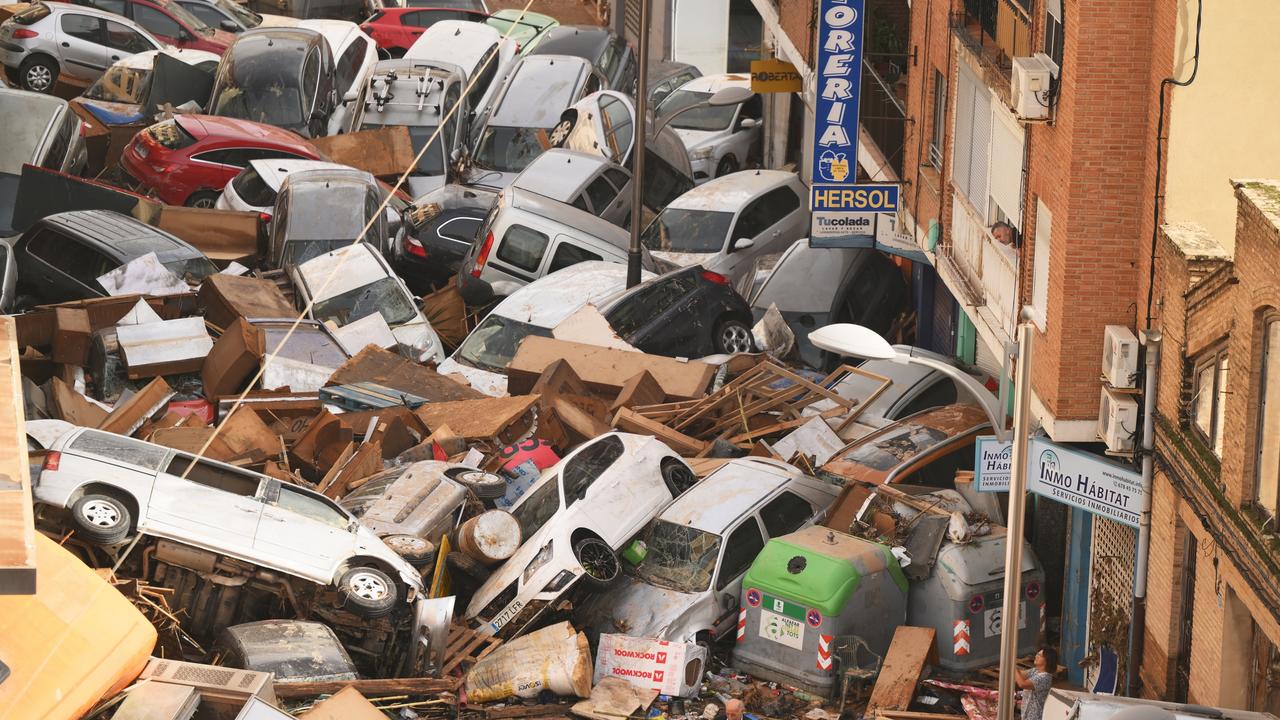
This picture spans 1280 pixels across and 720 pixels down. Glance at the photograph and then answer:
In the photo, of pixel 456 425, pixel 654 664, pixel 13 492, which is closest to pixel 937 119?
pixel 456 425

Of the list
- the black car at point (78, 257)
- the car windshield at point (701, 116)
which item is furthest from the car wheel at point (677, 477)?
the car windshield at point (701, 116)

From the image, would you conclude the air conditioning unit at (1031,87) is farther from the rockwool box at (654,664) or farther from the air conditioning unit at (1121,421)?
the rockwool box at (654,664)

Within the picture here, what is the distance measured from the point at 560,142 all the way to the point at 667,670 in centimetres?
1641

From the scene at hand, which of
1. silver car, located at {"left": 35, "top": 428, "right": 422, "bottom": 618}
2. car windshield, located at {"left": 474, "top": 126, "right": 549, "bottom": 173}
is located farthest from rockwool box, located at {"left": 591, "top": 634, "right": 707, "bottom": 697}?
car windshield, located at {"left": 474, "top": 126, "right": 549, "bottom": 173}

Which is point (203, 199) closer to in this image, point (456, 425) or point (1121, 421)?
point (456, 425)

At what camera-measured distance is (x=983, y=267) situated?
17.6m

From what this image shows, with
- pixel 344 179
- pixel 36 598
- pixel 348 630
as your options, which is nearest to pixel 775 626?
pixel 348 630

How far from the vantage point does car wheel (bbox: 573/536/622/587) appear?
15182 mm

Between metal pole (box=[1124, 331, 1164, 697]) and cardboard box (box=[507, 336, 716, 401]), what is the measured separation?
21.4ft

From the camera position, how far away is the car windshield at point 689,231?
2538 centimetres

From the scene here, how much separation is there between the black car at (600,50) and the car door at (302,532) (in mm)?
21181

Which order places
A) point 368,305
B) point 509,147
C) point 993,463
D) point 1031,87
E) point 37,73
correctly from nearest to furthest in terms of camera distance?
point 993,463
point 1031,87
point 368,305
point 509,147
point 37,73

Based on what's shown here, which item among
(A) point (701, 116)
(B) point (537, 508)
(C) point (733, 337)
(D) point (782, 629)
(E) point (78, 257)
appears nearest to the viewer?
(D) point (782, 629)

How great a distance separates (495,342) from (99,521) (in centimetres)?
841
